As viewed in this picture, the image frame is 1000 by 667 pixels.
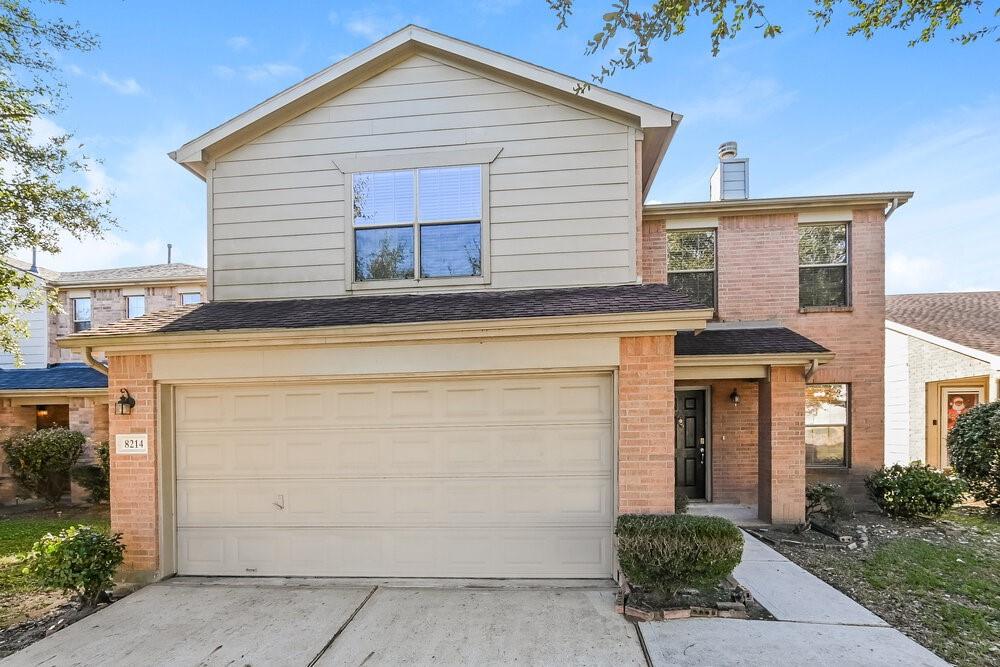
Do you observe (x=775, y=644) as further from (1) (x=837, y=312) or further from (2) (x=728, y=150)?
(2) (x=728, y=150)

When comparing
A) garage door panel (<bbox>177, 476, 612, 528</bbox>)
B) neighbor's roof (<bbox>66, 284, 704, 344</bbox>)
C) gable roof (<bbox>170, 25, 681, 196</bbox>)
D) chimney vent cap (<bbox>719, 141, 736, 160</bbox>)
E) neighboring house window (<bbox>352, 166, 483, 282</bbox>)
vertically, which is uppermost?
chimney vent cap (<bbox>719, 141, 736, 160</bbox>)

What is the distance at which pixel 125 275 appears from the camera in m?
13.4

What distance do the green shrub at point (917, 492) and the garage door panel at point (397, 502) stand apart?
20.5ft

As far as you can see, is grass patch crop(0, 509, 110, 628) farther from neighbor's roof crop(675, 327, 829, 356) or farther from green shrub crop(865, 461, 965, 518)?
green shrub crop(865, 461, 965, 518)

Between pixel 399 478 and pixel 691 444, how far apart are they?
597 cm

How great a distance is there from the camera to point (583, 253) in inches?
227

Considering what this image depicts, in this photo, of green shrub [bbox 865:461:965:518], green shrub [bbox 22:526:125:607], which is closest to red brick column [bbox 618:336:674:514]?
green shrub [bbox 22:526:125:607]

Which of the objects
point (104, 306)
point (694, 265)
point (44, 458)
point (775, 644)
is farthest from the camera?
point (104, 306)

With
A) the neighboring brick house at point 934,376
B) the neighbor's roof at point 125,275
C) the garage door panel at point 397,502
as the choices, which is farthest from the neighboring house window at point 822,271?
the neighbor's roof at point 125,275

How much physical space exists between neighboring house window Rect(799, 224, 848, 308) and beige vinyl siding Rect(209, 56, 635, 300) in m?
4.97

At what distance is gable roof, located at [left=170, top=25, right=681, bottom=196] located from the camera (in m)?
5.66

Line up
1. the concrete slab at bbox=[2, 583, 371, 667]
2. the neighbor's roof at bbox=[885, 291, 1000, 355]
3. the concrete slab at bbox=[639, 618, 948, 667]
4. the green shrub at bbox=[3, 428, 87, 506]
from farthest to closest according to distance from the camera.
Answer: the neighbor's roof at bbox=[885, 291, 1000, 355], the green shrub at bbox=[3, 428, 87, 506], the concrete slab at bbox=[2, 583, 371, 667], the concrete slab at bbox=[639, 618, 948, 667]

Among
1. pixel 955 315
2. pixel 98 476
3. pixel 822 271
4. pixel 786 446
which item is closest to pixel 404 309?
pixel 786 446

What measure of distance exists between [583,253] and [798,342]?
14.8 ft
